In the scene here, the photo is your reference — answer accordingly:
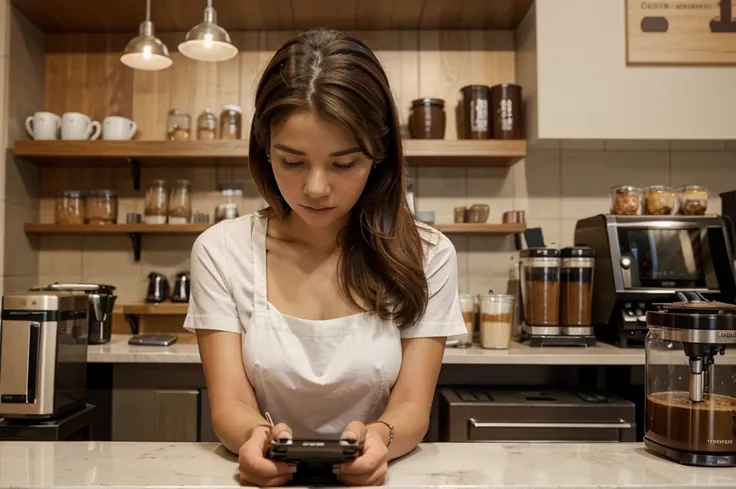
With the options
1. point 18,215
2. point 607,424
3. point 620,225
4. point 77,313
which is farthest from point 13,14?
point 607,424

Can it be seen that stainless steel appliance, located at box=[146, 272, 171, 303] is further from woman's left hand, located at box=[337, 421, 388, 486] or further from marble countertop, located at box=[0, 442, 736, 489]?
woman's left hand, located at box=[337, 421, 388, 486]

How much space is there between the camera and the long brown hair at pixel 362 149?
1.06m

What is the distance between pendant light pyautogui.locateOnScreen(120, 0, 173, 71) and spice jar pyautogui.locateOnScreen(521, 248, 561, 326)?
4.96 feet

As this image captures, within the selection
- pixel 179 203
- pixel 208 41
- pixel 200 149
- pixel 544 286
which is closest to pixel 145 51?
pixel 208 41

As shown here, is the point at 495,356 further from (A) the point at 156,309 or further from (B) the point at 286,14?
(B) the point at 286,14

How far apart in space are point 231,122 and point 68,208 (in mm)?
798

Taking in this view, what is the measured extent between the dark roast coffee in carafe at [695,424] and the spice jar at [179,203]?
2210mm

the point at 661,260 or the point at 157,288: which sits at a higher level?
the point at 661,260

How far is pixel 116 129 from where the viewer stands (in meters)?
2.73

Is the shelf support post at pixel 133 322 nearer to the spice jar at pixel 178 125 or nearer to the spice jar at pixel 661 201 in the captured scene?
the spice jar at pixel 178 125

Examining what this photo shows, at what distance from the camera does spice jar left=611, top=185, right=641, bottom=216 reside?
2551mm

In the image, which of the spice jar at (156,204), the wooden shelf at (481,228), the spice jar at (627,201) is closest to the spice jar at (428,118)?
the wooden shelf at (481,228)

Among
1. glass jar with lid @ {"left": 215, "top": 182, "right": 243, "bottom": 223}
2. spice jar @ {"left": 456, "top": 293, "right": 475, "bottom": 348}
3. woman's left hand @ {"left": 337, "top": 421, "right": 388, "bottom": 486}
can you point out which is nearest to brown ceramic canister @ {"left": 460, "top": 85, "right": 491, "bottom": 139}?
spice jar @ {"left": 456, "top": 293, "right": 475, "bottom": 348}

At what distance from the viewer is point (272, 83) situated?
1.11 m
